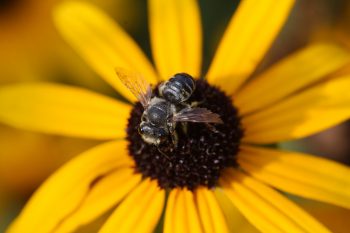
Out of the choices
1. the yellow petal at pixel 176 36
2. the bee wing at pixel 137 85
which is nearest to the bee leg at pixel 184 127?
the bee wing at pixel 137 85

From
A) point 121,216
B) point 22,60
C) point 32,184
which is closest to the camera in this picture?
point 121,216

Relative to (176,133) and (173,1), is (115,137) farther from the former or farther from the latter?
(173,1)

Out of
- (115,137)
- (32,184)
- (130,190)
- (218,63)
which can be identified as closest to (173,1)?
(218,63)

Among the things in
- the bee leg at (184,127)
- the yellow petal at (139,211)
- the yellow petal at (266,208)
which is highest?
the bee leg at (184,127)

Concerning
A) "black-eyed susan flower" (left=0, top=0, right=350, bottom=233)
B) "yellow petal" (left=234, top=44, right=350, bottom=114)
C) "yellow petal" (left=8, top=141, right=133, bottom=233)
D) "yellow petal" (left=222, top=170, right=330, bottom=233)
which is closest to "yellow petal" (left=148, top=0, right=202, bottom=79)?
"black-eyed susan flower" (left=0, top=0, right=350, bottom=233)

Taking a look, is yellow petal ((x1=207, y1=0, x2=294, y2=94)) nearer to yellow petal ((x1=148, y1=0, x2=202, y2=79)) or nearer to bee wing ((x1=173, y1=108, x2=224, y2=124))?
yellow petal ((x1=148, y1=0, x2=202, y2=79))

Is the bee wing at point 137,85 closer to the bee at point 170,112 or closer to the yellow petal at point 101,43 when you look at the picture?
the bee at point 170,112
